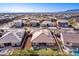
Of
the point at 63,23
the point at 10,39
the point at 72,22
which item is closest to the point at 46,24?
the point at 63,23

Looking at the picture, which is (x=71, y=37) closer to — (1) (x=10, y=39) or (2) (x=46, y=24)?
(2) (x=46, y=24)

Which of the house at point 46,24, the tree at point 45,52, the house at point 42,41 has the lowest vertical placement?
the tree at point 45,52

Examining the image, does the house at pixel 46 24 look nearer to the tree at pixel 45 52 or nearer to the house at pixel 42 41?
the house at pixel 42 41

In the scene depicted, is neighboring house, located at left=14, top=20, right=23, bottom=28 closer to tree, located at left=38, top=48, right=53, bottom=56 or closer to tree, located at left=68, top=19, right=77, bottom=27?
tree, located at left=38, top=48, right=53, bottom=56

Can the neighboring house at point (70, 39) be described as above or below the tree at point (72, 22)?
below

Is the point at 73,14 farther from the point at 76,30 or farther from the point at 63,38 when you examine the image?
the point at 63,38

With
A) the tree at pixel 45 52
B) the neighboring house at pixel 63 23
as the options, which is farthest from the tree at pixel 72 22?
the tree at pixel 45 52

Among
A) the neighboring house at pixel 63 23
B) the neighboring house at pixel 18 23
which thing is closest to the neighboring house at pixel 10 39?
the neighboring house at pixel 18 23

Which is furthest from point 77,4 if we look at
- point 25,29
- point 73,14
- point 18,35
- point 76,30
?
point 18,35

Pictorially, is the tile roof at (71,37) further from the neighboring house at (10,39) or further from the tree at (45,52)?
the neighboring house at (10,39)
